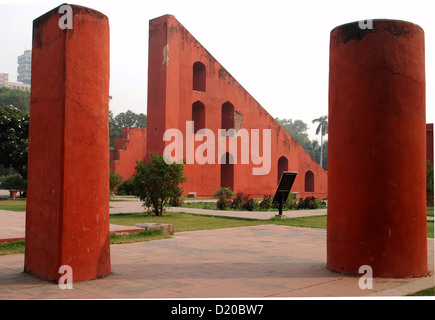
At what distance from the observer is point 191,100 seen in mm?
21859

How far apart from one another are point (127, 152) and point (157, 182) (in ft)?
47.9

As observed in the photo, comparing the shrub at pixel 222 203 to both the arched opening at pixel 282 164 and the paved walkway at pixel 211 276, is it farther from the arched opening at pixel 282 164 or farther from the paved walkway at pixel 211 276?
the arched opening at pixel 282 164

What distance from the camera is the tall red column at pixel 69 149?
3908 mm

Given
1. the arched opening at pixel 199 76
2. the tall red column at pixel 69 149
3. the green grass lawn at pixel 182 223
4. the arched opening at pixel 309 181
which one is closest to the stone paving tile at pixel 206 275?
the tall red column at pixel 69 149

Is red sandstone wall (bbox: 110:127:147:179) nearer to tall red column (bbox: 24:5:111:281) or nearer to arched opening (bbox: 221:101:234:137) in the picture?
arched opening (bbox: 221:101:234:137)

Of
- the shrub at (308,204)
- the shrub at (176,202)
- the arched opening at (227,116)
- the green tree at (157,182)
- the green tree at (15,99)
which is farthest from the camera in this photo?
the green tree at (15,99)

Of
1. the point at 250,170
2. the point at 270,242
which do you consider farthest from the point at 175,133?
the point at 270,242

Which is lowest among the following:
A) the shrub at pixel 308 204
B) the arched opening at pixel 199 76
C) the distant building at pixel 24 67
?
the shrub at pixel 308 204

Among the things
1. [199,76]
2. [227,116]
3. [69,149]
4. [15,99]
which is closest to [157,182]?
[69,149]

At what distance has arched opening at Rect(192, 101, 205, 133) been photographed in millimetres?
22564

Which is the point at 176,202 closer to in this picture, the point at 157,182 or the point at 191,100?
the point at 157,182

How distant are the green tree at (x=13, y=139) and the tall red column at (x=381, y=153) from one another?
15.0 m
